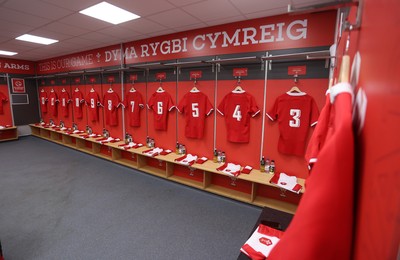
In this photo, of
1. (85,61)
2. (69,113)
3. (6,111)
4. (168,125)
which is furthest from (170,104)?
(6,111)

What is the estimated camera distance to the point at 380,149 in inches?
13.4

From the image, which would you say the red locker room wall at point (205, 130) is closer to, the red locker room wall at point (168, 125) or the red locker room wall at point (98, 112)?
the red locker room wall at point (168, 125)

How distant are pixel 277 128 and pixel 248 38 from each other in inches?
55.1

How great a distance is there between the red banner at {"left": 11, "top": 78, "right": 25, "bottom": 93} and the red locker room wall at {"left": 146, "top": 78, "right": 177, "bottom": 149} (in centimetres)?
598

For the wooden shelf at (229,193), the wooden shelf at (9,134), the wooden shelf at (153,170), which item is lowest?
the wooden shelf at (229,193)

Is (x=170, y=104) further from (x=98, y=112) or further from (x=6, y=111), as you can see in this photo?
(x=6, y=111)

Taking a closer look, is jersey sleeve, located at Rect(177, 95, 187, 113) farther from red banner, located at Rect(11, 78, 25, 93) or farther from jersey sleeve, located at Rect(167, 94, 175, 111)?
red banner, located at Rect(11, 78, 25, 93)

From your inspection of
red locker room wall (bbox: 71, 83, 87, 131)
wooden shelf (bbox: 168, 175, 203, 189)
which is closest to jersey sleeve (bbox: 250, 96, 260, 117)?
wooden shelf (bbox: 168, 175, 203, 189)

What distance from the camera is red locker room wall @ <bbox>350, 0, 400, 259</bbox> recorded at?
0.28 m

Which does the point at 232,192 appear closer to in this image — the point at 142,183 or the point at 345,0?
the point at 142,183

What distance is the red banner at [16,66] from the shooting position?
657cm

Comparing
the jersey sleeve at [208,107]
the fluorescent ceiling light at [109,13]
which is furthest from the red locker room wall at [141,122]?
the jersey sleeve at [208,107]

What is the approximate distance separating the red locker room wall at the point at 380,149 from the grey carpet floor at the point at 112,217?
2.10m

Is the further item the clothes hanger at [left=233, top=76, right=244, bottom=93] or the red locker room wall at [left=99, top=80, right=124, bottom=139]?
the red locker room wall at [left=99, top=80, right=124, bottom=139]
